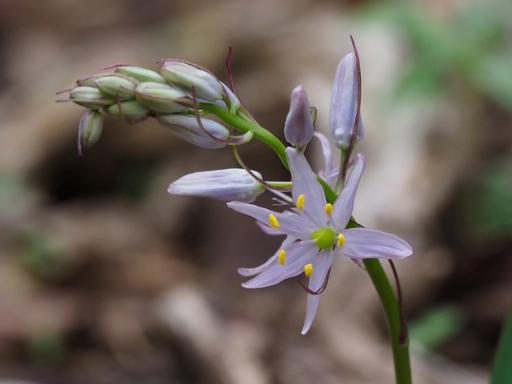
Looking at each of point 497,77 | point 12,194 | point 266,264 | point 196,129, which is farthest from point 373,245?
point 12,194

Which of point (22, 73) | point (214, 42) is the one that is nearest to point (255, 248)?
point (214, 42)

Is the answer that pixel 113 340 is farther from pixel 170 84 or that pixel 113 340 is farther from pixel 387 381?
pixel 170 84

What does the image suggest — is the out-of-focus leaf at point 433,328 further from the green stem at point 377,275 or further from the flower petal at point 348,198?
the flower petal at point 348,198

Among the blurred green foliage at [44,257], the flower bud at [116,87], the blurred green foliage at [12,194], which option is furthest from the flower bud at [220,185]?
the blurred green foliage at [12,194]

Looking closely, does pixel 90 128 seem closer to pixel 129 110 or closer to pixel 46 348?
pixel 129 110

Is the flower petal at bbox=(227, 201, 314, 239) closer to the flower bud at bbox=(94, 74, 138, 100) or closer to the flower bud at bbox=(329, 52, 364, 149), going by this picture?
the flower bud at bbox=(329, 52, 364, 149)

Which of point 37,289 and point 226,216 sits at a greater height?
point 226,216

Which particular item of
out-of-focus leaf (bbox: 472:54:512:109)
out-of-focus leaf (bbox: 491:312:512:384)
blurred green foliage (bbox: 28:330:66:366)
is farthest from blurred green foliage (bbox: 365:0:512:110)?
out-of-focus leaf (bbox: 491:312:512:384)

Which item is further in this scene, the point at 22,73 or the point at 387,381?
the point at 22,73
